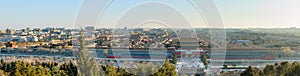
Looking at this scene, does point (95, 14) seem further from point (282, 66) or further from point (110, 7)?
point (282, 66)

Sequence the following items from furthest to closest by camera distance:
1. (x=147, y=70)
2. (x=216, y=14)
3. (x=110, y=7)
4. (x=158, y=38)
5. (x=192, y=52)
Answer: (x=158, y=38) → (x=192, y=52) → (x=147, y=70) → (x=110, y=7) → (x=216, y=14)

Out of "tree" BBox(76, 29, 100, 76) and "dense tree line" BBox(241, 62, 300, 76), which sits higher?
"tree" BBox(76, 29, 100, 76)

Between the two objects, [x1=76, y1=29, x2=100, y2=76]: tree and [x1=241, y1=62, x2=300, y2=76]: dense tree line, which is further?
[x1=241, y1=62, x2=300, y2=76]: dense tree line

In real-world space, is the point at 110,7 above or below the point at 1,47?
above

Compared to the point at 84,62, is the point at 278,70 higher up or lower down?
lower down

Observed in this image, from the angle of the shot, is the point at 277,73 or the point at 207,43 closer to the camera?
the point at 277,73

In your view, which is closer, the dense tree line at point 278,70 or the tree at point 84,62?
the tree at point 84,62

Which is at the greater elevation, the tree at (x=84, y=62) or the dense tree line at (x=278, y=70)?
the tree at (x=84, y=62)

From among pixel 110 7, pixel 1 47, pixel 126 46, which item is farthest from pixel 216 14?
pixel 1 47

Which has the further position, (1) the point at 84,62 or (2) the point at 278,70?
(2) the point at 278,70

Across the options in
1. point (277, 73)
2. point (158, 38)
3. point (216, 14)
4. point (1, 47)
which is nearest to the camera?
point (216, 14)
